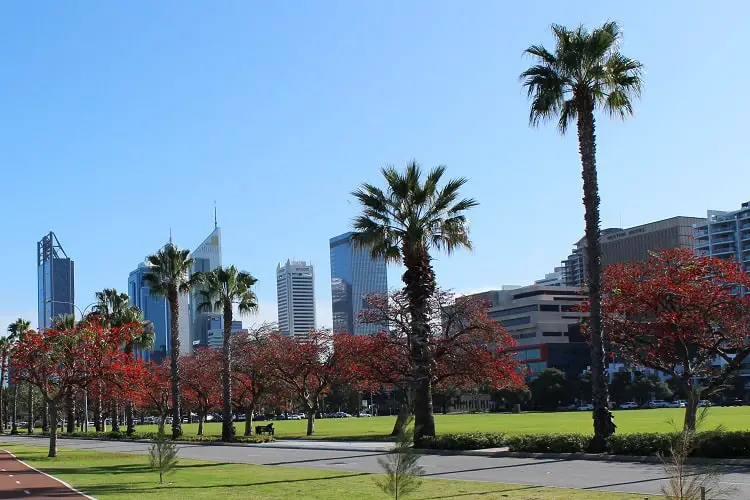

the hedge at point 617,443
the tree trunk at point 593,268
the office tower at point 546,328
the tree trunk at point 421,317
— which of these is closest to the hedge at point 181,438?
the tree trunk at point 421,317

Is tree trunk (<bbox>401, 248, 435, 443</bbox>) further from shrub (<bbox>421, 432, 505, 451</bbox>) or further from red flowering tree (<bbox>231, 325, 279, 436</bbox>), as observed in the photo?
red flowering tree (<bbox>231, 325, 279, 436</bbox>)

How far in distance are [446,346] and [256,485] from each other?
19.6 meters

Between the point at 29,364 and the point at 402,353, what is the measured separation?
18630 mm

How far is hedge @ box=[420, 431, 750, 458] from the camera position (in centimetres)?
2375

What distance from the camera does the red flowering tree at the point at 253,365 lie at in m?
64.5

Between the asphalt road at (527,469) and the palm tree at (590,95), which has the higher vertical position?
the palm tree at (590,95)

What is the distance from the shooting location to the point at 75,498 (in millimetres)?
20203

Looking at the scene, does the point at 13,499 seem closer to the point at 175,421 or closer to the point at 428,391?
the point at 428,391

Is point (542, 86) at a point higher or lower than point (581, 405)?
higher

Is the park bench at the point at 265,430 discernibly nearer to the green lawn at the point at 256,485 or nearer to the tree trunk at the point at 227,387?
the tree trunk at the point at 227,387

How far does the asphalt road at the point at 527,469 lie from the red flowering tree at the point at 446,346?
662 centimetres

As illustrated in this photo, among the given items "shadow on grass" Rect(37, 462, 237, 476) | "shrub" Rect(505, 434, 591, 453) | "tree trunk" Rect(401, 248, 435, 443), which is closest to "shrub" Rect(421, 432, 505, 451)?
"tree trunk" Rect(401, 248, 435, 443)

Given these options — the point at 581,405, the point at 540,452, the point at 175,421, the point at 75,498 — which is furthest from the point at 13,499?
the point at 581,405

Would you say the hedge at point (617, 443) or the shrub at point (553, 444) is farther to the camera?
the shrub at point (553, 444)
